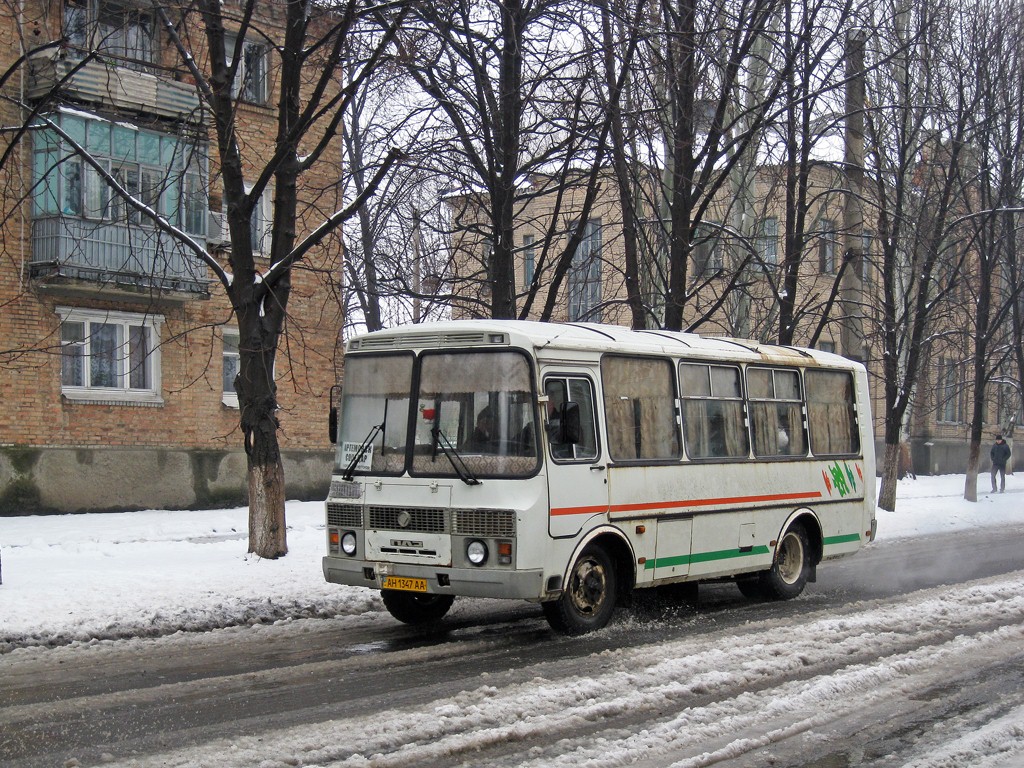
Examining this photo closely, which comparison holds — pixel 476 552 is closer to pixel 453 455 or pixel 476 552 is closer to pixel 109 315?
pixel 453 455

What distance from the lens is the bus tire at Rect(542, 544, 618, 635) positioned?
10.3 meters

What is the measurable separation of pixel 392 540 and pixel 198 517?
13695 millimetres

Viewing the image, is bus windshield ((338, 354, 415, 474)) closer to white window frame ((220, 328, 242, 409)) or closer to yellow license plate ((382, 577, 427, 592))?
yellow license plate ((382, 577, 427, 592))

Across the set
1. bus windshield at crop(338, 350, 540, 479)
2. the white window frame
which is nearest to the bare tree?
the white window frame

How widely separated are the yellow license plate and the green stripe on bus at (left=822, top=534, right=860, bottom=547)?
231 inches

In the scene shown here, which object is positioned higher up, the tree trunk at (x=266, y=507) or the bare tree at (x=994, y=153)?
the bare tree at (x=994, y=153)

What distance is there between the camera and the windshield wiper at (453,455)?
32.6 ft

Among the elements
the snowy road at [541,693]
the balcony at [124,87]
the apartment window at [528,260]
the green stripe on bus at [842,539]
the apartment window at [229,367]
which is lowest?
the snowy road at [541,693]

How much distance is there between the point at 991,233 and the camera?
94.6 ft

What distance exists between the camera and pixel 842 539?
47.2 feet

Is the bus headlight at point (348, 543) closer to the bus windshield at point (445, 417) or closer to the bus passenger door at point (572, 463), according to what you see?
the bus windshield at point (445, 417)

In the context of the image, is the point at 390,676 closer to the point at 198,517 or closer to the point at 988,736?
the point at 988,736

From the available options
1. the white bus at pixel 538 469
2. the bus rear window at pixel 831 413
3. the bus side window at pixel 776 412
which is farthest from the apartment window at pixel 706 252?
the white bus at pixel 538 469

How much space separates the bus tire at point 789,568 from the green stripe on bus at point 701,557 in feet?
1.37
